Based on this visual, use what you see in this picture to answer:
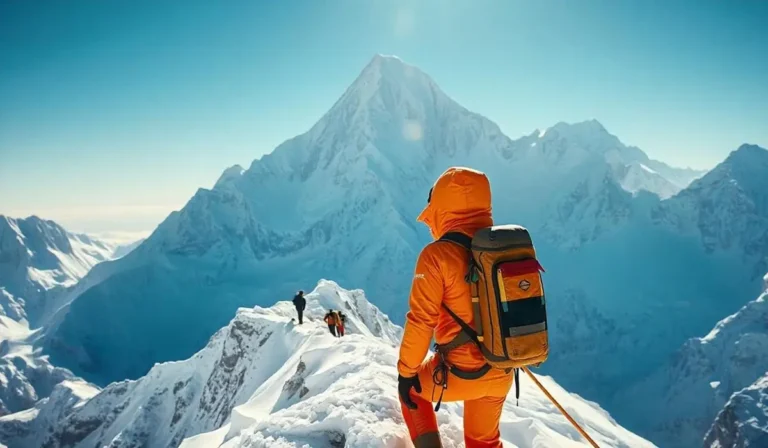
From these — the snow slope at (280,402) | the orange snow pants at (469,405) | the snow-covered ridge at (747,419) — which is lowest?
the snow-covered ridge at (747,419)

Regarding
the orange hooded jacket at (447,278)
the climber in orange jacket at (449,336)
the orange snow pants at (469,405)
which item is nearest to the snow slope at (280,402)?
the orange snow pants at (469,405)

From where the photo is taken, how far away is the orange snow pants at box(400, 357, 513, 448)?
4.82m

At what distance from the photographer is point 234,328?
46.2m

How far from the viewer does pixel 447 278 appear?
469 centimetres

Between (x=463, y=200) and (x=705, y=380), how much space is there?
230965 millimetres

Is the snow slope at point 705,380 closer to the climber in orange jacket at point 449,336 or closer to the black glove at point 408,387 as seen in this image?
the climber in orange jacket at point 449,336

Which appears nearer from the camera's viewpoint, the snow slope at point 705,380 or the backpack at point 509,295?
the backpack at point 509,295

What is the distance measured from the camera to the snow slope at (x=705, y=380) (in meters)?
159

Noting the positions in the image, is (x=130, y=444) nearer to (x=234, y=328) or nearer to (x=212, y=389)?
(x=212, y=389)

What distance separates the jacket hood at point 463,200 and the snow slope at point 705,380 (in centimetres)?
19820

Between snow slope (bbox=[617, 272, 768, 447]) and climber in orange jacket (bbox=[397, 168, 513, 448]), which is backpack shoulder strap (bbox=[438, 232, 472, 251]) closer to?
climber in orange jacket (bbox=[397, 168, 513, 448])

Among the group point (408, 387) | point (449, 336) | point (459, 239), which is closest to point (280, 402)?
point (408, 387)

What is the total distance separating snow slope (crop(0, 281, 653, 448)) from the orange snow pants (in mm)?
693

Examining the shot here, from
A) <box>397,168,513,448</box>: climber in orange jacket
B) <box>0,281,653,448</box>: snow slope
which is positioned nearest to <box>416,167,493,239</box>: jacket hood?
<box>397,168,513,448</box>: climber in orange jacket
